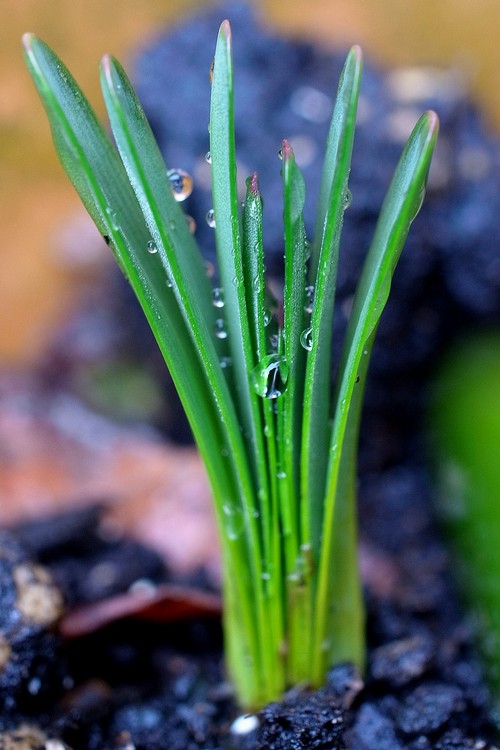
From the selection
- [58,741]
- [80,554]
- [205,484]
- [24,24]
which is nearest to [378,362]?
[205,484]

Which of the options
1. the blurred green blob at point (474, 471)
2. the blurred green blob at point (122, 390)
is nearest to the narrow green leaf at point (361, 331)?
the blurred green blob at point (474, 471)

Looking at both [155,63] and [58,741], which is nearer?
[58,741]

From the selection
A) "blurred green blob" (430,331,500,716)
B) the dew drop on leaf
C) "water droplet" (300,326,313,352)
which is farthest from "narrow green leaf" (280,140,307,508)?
"blurred green blob" (430,331,500,716)

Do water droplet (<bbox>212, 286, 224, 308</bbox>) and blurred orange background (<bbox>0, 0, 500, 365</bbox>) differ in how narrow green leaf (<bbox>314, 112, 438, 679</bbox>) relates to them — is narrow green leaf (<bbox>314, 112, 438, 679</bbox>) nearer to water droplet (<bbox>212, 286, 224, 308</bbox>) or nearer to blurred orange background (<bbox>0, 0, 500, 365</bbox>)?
water droplet (<bbox>212, 286, 224, 308</bbox>)

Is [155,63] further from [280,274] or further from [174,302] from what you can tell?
[174,302]

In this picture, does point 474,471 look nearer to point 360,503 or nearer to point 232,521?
point 360,503

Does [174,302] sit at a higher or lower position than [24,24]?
lower

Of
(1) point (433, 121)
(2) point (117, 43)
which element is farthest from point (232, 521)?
(2) point (117, 43)
